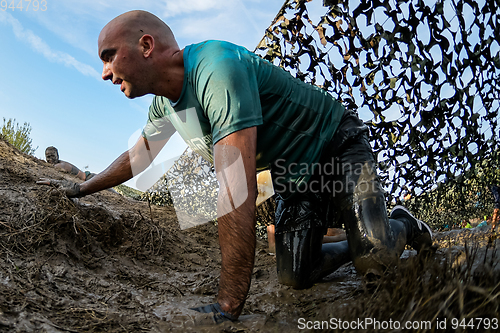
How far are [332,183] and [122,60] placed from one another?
1653 millimetres

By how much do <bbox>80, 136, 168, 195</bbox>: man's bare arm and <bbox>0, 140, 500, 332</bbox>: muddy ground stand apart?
433 millimetres

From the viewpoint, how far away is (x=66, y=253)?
2.74 meters

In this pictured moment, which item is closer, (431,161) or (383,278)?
(383,278)

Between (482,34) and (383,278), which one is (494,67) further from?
(383,278)

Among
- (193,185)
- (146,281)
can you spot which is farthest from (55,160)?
(146,281)

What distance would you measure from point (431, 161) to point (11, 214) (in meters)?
3.80

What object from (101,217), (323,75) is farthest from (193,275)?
(323,75)

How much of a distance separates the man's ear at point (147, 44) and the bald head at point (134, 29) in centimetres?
2

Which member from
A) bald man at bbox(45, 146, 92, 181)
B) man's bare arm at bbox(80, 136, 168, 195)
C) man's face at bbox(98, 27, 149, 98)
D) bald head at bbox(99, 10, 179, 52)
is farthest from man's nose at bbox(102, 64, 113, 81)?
bald man at bbox(45, 146, 92, 181)

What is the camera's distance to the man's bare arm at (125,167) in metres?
2.85

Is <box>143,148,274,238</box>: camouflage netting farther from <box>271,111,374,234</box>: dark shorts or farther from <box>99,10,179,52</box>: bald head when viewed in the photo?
<box>99,10,179,52</box>: bald head

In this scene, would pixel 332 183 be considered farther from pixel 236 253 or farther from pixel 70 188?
pixel 70 188

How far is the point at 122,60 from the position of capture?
2094mm

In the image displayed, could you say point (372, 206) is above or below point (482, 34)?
below
